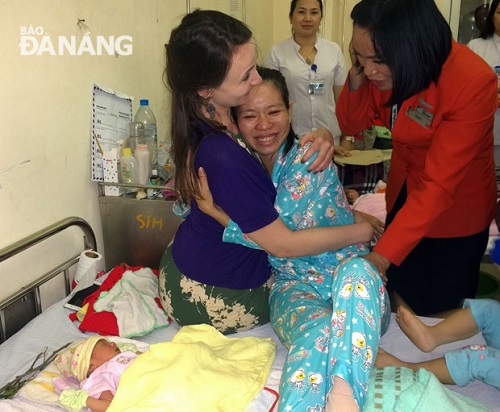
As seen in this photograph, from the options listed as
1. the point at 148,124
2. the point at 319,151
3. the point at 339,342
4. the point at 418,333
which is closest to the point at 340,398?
the point at 339,342

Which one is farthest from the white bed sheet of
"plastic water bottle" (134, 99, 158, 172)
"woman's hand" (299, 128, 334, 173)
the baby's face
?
"plastic water bottle" (134, 99, 158, 172)

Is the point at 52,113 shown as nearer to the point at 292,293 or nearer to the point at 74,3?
the point at 74,3

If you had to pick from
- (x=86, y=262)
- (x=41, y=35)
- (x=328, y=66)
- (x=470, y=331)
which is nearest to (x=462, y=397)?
(x=470, y=331)

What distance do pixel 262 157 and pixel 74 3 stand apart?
46.8 inches

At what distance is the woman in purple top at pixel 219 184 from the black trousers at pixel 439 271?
1.22ft

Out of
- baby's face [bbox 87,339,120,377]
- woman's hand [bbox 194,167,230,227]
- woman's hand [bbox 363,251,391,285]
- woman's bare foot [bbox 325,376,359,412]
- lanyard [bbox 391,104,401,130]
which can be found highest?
lanyard [bbox 391,104,401,130]

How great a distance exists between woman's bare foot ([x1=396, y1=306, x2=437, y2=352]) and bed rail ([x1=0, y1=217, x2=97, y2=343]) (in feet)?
4.71

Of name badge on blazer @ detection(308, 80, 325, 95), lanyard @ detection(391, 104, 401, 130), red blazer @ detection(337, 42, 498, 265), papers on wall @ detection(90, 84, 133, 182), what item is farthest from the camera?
name badge on blazer @ detection(308, 80, 325, 95)

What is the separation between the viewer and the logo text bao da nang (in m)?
2.12

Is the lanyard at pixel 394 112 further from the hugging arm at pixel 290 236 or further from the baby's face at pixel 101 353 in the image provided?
the baby's face at pixel 101 353

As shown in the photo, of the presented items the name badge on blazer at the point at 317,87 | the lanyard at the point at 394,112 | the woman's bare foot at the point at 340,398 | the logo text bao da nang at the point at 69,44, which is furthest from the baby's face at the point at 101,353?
the name badge on blazer at the point at 317,87

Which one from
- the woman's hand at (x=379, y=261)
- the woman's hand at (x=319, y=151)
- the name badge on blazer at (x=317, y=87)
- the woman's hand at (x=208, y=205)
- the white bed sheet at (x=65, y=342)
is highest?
the name badge on blazer at (x=317, y=87)

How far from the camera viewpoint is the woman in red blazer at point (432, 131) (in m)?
1.64

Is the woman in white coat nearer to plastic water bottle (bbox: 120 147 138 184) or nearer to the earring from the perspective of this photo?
plastic water bottle (bbox: 120 147 138 184)
